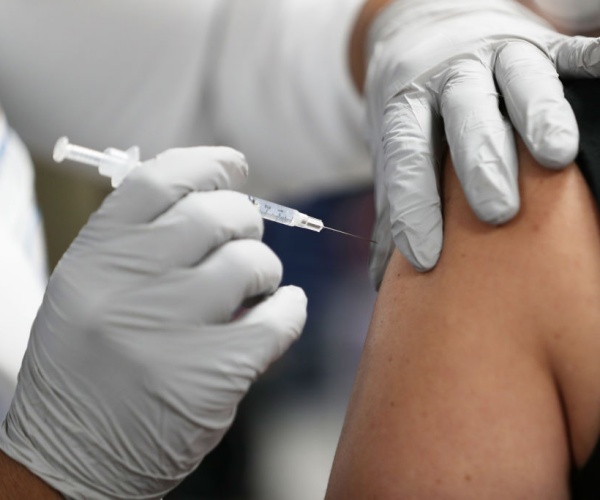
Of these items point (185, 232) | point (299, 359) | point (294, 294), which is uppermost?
point (185, 232)

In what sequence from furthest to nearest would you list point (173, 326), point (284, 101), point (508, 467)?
point (284, 101) → point (173, 326) → point (508, 467)

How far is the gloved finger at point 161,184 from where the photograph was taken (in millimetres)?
828

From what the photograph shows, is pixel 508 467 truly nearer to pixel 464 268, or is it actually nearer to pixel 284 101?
pixel 464 268

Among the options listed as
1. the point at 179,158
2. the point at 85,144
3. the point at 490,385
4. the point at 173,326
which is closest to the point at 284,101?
the point at 85,144

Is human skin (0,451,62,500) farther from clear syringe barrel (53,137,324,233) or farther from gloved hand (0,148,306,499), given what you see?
clear syringe barrel (53,137,324,233)

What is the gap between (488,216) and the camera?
759 mm

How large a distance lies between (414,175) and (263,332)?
0.90 feet

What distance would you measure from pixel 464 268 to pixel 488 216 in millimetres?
63

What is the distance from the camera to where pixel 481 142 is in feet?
2.70

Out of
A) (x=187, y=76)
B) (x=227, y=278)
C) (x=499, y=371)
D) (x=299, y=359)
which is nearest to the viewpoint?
(x=499, y=371)

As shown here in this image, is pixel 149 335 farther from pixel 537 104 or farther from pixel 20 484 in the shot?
pixel 537 104

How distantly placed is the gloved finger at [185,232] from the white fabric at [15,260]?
0.50 m

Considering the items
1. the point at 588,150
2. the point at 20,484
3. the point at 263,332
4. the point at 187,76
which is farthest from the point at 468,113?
the point at 187,76

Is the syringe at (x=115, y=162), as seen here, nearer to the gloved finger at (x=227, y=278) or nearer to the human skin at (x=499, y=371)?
the gloved finger at (x=227, y=278)
